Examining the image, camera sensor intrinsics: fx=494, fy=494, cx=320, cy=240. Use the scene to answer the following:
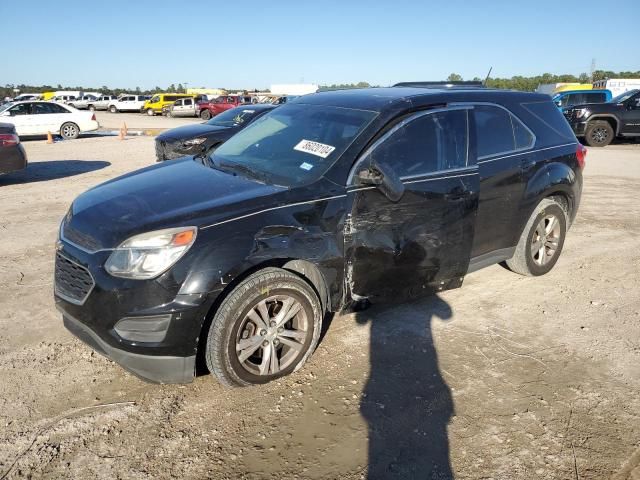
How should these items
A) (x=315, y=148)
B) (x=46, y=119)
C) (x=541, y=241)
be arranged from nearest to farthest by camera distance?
(x=315, y=148) → (x=541, y=241) → (x=46, y=119)

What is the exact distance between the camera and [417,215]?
11.9 ft

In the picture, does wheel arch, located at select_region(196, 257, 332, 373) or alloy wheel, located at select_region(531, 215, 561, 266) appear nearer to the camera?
wheel arch, located at select_region(196, 257, 332, 373)

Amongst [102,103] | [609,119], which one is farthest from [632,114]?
[102,103]

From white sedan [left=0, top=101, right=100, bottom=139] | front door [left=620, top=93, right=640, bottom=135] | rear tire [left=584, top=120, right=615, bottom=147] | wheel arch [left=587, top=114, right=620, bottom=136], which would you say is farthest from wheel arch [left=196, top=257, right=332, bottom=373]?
white sedan [left=0, top=101, right=100, bottom=139]

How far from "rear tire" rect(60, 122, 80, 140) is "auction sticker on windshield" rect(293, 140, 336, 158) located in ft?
59.7

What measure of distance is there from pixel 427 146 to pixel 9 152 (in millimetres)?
8638

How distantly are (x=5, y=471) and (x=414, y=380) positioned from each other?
2.34 m

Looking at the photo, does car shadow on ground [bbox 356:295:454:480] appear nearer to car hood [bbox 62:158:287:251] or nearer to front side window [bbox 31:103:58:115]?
car hood [bbox 62:158:287:251]

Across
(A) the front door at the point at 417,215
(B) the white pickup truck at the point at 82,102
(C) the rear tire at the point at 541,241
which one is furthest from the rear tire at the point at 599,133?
(B) the white pickup truck at the point at 82,102

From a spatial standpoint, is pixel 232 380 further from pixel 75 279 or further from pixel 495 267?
pixel 495 267

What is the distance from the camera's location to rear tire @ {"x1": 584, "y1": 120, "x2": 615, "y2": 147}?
56.1ft

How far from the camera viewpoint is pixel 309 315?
3275 mm

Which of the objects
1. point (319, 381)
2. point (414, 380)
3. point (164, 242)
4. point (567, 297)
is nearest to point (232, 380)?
point (319, 381)

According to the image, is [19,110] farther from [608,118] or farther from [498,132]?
[608,118]
